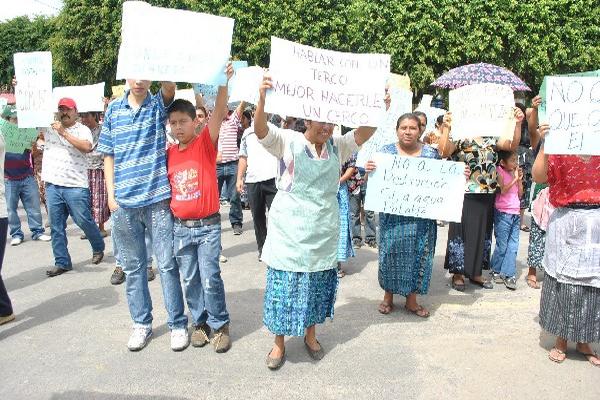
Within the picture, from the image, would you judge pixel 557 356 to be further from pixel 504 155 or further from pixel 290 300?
pixel 504 155

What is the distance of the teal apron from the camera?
3.40m

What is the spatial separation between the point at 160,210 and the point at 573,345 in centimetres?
332

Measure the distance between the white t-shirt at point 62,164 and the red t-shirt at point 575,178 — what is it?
468 centimetres

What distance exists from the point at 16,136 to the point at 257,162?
3257mm

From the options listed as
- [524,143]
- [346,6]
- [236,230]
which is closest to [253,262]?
[236,230]

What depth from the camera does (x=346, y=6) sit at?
2127 centimetres

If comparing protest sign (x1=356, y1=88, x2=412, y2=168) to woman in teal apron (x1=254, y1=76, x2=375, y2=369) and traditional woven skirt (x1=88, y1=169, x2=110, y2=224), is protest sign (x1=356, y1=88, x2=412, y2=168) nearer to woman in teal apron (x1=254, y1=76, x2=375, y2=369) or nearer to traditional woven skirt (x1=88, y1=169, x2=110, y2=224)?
woman in teal apron (x1=254, y1=76, x2=375, y2=369)

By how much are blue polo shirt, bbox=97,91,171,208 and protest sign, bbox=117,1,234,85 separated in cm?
43

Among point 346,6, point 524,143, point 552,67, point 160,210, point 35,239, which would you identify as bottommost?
point 35,239

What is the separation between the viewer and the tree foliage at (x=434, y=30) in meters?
19.2

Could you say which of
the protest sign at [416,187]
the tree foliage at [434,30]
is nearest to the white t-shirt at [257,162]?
the protest sign at [416,187]

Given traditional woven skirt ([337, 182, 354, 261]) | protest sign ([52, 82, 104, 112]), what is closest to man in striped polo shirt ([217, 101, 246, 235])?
protest sign ([52, 82, 104, 112])

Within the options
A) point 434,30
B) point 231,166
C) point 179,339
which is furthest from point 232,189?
point 434,30

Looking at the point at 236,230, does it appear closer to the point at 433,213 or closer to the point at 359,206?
the point at 359,206
